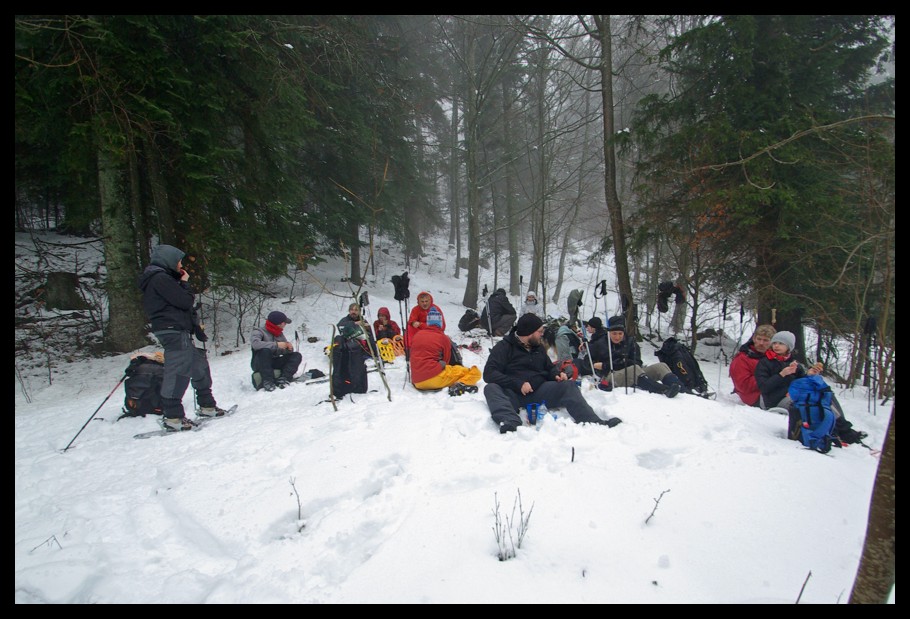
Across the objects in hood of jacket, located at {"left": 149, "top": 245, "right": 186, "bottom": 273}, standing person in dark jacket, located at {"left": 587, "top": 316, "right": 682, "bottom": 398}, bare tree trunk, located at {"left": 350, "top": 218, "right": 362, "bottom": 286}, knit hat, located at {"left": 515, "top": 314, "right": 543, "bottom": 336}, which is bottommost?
standing person in dark jacket, located at {"left": 587, "top": 316, "right": 682, "bottom": 398}

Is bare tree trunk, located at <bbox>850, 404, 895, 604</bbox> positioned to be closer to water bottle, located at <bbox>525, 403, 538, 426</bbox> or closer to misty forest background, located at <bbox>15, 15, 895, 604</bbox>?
water bottle, located at <bbox>525, 403, 538, 426</bbox>

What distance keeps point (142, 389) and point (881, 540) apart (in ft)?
20.5

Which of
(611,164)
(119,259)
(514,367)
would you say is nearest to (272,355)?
(514,367)

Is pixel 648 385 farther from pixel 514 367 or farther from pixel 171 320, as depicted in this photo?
pixel 171 320

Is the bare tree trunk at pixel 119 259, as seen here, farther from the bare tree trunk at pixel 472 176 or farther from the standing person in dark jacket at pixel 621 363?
the bare tree trunk at pixel 472 176

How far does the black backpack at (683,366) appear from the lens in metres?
5.56

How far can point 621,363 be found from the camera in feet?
19.3

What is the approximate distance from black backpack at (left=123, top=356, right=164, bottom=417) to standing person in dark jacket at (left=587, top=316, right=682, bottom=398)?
5.68 meters

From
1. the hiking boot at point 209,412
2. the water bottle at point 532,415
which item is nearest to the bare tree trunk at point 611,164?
the water bottle at point 532,415

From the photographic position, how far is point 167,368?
4.34 metres

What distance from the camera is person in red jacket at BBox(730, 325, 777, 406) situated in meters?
4.97

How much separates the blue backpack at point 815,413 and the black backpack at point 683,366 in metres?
1.86

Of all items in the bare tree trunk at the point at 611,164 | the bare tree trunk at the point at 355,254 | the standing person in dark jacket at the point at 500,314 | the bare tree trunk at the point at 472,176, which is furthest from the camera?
the bare tree trunk at the point at 355,254

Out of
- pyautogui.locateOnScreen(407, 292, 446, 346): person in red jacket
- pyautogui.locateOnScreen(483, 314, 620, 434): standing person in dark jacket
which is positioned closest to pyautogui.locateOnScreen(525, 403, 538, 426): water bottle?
pyautogui.locateOnScreen(483, 314, 620, 434): standing person in dark jacket
